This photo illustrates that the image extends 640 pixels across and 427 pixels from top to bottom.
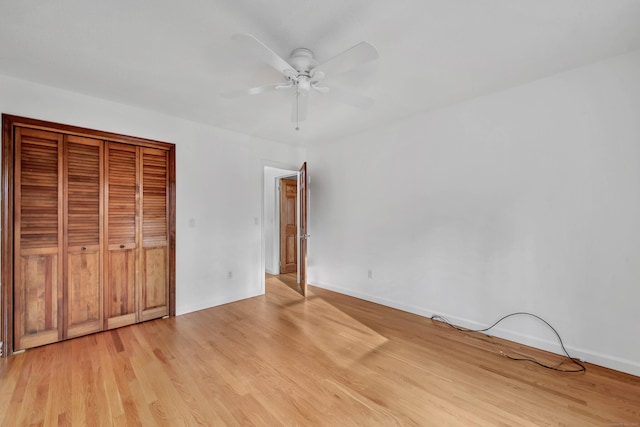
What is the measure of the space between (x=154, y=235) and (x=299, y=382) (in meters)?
2.46

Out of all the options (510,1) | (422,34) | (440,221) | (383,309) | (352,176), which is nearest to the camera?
(510,1)

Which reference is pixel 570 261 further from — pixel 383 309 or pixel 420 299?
pixel 383 309

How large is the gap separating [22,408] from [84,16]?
2544 millimetres

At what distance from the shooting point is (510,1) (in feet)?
5.29

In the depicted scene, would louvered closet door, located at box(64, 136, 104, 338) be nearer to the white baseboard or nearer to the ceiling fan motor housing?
the ceiling fan motor housing

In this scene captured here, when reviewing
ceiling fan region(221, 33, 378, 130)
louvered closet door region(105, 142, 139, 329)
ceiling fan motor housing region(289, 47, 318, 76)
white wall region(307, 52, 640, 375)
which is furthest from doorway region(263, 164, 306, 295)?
ceiling fan motor housing region(289, 47, 318, 76)

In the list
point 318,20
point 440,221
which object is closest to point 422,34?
point 318,20

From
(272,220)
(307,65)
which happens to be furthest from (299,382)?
(272,220)

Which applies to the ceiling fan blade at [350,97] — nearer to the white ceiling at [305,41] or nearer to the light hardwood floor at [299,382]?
the white ceiling at [305,41]

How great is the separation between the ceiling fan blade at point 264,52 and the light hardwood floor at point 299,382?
2.24 m

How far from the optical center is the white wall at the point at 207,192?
2936mm

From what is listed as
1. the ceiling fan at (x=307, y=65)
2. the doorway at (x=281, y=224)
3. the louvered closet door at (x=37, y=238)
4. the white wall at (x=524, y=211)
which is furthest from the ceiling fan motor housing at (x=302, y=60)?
the doorway at (x=281, y=224)

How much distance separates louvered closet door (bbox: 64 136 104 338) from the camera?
275cm

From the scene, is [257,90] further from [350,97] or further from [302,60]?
[350,97]
